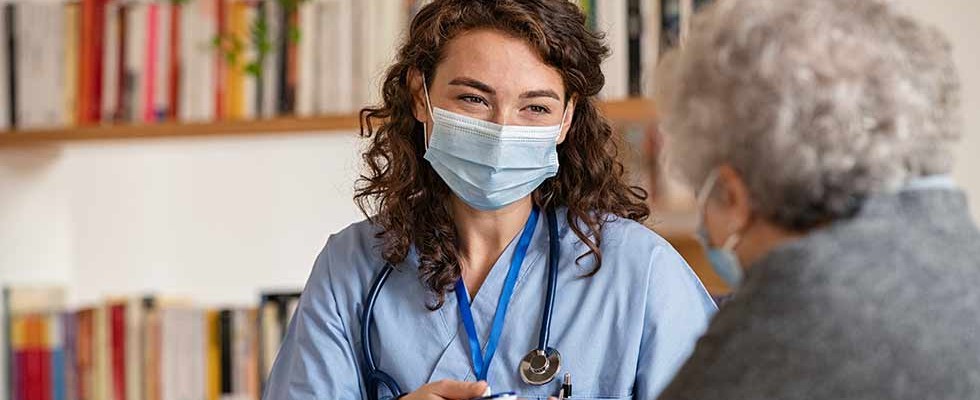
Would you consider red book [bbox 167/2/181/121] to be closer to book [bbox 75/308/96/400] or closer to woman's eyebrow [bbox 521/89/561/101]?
book [bbox 75/308/96/400]

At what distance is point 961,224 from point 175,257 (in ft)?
8.40

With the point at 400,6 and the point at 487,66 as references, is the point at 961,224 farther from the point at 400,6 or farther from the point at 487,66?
the point at 400,6

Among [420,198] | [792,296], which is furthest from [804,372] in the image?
[420,198]

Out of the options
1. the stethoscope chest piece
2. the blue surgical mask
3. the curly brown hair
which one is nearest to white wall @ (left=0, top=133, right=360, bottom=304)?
the curly brown hair

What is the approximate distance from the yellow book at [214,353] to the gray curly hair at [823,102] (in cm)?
190

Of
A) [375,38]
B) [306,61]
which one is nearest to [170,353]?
[306,61]

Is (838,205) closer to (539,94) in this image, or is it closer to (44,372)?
(539,94)

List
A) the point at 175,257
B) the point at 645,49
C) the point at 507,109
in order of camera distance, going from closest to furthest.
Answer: the point at 507,109, the point at 645,49, the point at 175,257

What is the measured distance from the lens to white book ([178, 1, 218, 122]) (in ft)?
8.91

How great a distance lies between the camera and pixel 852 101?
96 cm

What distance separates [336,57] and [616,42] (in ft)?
1.86

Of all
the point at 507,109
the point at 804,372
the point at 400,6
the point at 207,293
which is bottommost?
the point at 207,293

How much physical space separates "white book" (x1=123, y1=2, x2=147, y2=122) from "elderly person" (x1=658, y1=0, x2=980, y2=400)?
193cm

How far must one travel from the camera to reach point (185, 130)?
2686mm
